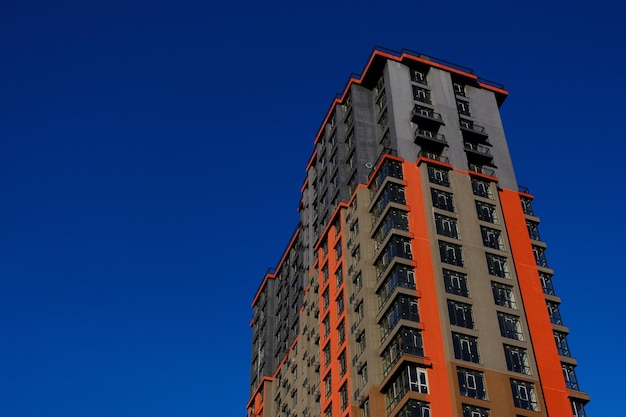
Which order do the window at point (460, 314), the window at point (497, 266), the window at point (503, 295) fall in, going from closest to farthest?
the window at point (460, 314)
the window at point (503, 295)
the window at point (497, 266)

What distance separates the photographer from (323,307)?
320 feet

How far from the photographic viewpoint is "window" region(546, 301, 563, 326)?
84.6m

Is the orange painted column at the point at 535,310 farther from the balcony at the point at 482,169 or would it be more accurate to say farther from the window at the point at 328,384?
the window at the point at 328,384

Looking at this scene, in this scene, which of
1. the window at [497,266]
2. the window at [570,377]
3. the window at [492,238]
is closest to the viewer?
the window at [570,377]

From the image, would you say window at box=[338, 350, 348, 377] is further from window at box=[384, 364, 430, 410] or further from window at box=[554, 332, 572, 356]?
window at box=[554, 332, 572, 356]

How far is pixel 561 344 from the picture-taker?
82.6 m

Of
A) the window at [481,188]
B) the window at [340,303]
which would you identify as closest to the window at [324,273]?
the window at [340,303]

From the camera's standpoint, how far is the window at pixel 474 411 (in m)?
71.9

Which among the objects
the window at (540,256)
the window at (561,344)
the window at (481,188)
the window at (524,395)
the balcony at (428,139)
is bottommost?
the window at (524,395)

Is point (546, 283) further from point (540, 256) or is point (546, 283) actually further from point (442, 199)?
point (442, 199)

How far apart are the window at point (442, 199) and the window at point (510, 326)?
13480 millimetres

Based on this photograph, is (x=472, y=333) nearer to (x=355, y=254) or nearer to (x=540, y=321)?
(x=540, y=321)

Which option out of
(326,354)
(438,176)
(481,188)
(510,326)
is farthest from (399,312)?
(481,188)

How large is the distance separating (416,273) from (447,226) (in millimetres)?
7748
